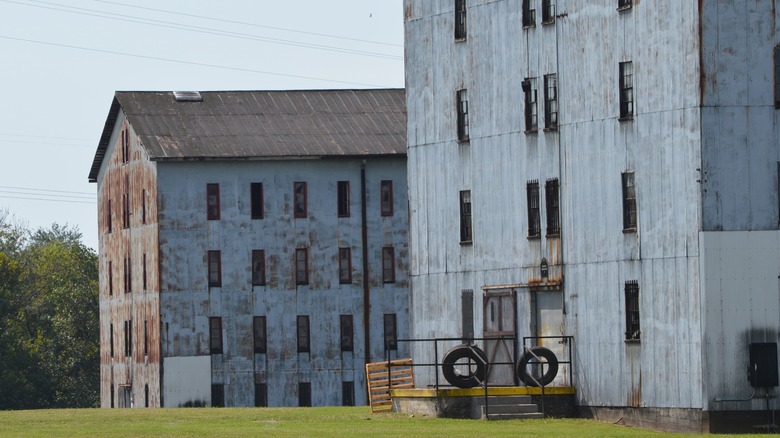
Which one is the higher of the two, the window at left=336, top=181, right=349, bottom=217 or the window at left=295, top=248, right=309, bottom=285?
the window at left=336, top=181, right=349, bottom=217

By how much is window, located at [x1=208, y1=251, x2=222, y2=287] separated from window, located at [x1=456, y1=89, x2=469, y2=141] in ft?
104

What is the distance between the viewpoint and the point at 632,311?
4831cm

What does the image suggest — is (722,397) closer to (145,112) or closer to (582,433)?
(582,433)

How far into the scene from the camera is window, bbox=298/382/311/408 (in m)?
84.6

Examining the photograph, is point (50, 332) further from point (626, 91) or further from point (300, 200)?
point (626, 91)

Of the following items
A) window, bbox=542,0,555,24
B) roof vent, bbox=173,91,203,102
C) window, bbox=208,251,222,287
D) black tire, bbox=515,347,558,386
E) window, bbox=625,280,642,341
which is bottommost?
black tire, bbox=515,347,558,386

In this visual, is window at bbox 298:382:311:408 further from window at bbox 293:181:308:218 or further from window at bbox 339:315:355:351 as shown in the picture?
window at bbox 293:181:308:218

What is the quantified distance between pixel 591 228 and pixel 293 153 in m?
36.9

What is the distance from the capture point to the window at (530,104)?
5222 centimetres

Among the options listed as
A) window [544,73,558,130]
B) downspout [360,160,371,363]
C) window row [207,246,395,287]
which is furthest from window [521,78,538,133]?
window row [207,246,395,287]

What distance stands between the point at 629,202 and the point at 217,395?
127 feet

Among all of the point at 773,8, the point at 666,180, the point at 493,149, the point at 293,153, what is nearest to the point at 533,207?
the point at 493,149

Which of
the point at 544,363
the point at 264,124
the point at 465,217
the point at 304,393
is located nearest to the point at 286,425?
the point at 544,363

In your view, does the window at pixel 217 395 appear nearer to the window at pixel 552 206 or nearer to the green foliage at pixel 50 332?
the green foliage at pixel 50 332
